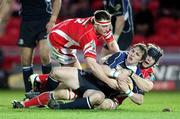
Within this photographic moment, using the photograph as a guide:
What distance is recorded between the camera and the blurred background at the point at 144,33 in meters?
15.8

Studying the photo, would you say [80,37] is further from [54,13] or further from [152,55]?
[54,13]

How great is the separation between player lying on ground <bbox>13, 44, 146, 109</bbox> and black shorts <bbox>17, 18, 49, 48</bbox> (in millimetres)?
1226

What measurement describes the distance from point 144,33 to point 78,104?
26.6 feet

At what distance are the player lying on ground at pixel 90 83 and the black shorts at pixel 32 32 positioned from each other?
4.02ft

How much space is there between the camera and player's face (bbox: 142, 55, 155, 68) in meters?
9.86

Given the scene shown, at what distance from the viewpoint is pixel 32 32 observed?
436 inches

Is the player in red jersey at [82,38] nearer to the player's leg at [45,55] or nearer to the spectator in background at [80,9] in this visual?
the player's leg at [45,55]

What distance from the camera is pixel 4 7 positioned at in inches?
423

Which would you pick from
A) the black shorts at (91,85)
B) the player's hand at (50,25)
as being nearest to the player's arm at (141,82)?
the black shorts at (91,85)

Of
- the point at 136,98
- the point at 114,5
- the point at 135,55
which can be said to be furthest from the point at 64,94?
the point at 114,5

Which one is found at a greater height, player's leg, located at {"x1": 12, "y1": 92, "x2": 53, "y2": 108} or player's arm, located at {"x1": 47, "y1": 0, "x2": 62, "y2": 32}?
player's arm, located at {"x1": 47, "y1": 0, "x2": 62, "y2": 32}

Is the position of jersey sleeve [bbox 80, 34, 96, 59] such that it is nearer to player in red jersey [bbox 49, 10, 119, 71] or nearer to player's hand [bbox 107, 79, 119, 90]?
player in red jersey [bbox 49, 10, 119, 71]

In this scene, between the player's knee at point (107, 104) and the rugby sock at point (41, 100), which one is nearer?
the rugby sock at point (41, 100)

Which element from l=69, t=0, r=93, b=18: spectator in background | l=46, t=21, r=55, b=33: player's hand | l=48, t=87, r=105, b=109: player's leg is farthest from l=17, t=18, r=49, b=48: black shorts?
l=69, t=0, r=93, b=18: spectator in background
